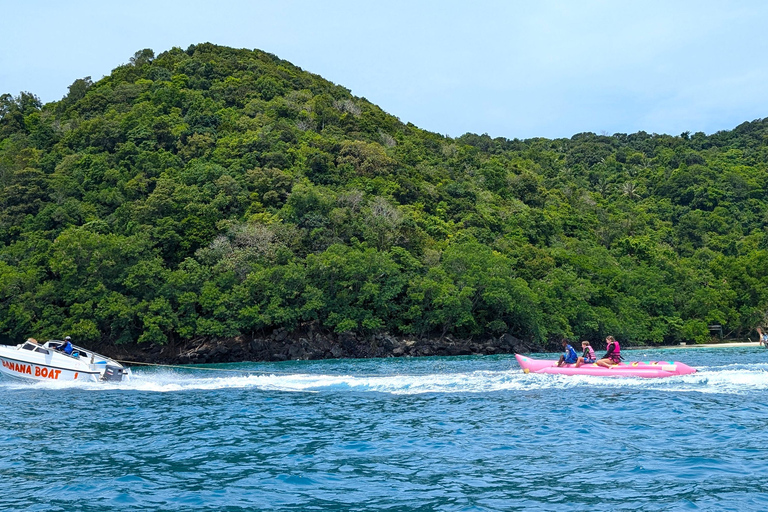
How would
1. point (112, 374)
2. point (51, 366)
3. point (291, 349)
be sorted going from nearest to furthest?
point (51, 366), point (112, 374), point (291, 349)

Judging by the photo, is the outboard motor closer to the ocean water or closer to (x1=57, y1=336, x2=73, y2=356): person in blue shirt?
(x1=57, y1=336, x2=73, y2=356): person in blue shirt

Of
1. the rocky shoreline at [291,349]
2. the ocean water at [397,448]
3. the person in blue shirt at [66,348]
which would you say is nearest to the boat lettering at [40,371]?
the person in blue shirt at [66,348]

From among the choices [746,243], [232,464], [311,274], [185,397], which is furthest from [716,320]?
[232,464]

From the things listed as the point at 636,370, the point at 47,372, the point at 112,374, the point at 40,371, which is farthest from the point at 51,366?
the point at 636,370

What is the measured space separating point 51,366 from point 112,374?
2.33 m

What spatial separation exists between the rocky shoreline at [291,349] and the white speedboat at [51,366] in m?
22.8

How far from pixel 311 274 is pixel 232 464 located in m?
41.8

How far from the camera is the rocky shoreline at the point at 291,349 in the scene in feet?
161

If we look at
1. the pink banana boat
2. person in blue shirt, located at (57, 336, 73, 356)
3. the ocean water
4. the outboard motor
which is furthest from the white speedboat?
the pink banana boat

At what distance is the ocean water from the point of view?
984cm

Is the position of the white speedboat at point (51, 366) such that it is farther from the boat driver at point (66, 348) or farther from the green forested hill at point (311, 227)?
the green forested hill at point (311, 227)

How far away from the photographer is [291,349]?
4909 cm

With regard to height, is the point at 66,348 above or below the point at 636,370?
above

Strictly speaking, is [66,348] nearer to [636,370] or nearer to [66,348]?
[66,348]
